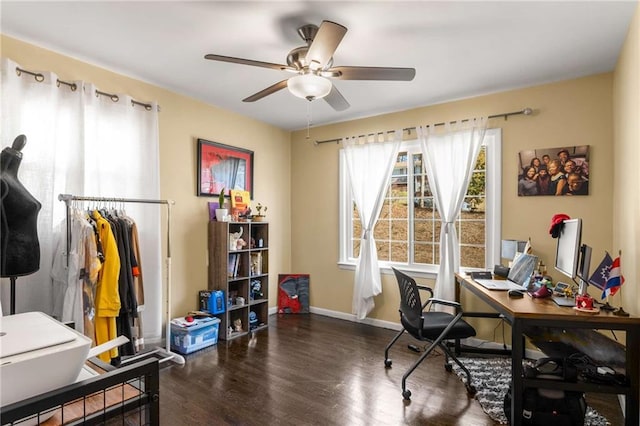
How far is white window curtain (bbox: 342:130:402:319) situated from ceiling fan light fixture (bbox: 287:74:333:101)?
6.20ft

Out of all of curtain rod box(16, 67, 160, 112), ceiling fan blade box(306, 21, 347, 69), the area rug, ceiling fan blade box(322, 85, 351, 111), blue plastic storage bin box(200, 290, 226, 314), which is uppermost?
curtain rod box(16, 67, 160, 112)

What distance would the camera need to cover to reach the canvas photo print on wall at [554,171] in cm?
288

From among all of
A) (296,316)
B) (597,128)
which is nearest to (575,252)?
(597,128)

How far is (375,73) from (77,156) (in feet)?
7.71

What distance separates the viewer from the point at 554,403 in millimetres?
1920

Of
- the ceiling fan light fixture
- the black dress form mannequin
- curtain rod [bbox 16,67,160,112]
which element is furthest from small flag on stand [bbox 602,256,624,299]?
curtain rod [bbox 16,67,160,112]

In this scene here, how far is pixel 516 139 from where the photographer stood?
10.4ft

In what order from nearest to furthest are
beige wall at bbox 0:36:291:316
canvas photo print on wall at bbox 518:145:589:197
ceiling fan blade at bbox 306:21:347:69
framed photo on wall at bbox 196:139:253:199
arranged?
ceiling fan blade at bbox 306:21:347:69
beige wall at bbox 0:36:291:316
canvas photo print on wall at bbox 518:145:589:197
framed photo on wall at bbox 196:139:253:199

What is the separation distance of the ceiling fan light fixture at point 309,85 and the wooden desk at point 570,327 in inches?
69.4

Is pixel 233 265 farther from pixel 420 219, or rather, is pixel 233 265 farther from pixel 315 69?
pixel 315 69

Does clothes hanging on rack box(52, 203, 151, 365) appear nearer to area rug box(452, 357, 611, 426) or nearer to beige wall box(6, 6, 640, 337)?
beige wall box(6, 6, 640, 337)

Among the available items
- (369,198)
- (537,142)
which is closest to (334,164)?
(369,198)

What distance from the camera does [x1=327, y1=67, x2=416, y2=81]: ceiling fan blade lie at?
6.81 ft

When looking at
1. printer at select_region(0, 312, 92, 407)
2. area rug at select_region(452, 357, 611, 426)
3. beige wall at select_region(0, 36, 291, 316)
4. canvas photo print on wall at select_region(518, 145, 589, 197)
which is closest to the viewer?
printer at select_region(0, 312, 92, 407)
